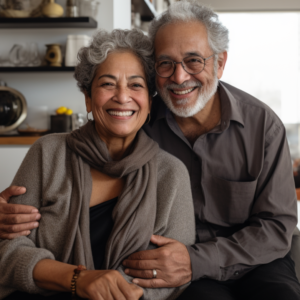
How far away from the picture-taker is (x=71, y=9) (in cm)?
331

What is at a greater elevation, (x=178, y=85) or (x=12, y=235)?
(x=178, y=85)

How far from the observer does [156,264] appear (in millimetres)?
1360

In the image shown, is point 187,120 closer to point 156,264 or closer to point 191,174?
point 191,174

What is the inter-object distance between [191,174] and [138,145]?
33cm

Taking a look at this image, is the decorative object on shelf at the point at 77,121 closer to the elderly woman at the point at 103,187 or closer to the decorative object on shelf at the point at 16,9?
the decorative object on shelf at the point at 16,9

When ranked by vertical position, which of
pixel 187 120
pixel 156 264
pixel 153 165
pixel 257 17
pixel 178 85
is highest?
pixel 257 17

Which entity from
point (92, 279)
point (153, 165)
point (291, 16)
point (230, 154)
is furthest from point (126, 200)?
point (291, 16)

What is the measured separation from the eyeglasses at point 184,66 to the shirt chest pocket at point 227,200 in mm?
499

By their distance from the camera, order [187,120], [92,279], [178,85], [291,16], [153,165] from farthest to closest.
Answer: [291,16] → [187,120] → [178,85] → [153,165] → [92,279]

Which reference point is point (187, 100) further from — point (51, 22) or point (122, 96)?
point (51, 22)

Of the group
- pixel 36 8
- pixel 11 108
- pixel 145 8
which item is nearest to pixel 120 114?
pixel 11 108

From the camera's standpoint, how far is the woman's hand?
1.21 metres

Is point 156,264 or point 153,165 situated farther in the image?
point 153,165

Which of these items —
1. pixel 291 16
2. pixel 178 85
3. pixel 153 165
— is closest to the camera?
pixel 153 165
